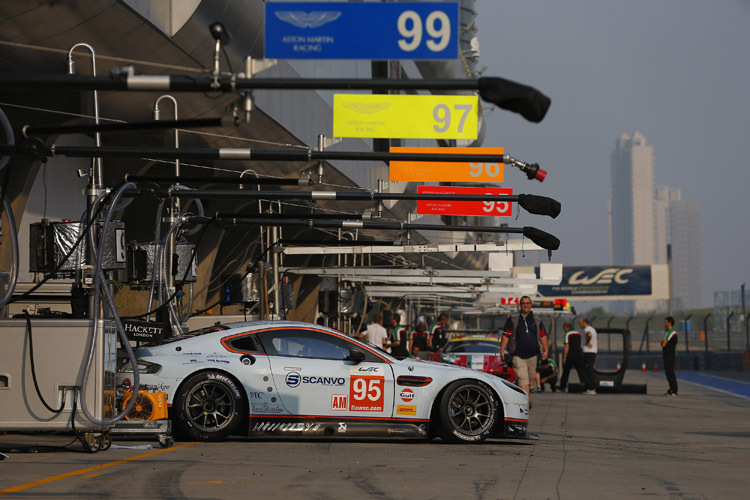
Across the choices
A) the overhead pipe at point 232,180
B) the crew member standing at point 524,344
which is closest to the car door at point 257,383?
the overhead pipe at point 232,180

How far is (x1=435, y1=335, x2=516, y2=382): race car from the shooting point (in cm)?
2422

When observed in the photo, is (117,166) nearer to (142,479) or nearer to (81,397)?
(81,397)

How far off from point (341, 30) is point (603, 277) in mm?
113354

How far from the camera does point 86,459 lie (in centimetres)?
984

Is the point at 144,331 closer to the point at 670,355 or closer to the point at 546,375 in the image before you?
the point at 670,355

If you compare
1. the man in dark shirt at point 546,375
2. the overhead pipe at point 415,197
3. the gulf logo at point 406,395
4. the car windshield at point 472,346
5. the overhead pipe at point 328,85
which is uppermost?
the overhead pipe at point 328,85

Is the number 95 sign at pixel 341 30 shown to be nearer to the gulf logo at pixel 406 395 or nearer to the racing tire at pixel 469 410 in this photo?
the gulf logo at pixel 406 395

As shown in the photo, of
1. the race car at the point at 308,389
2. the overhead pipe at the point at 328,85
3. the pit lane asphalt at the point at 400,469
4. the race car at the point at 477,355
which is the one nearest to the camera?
the overhead pipe at the point at 328,85

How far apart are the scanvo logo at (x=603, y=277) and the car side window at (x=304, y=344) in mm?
106413

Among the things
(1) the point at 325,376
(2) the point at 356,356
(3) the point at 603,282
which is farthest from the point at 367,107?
(3) the point at 603,282

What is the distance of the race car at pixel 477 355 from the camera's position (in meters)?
24.2

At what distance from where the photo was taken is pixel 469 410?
1233 centimetres

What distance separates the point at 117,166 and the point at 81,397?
1165 centimetres

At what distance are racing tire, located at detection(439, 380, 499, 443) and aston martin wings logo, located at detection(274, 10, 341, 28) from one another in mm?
4584
